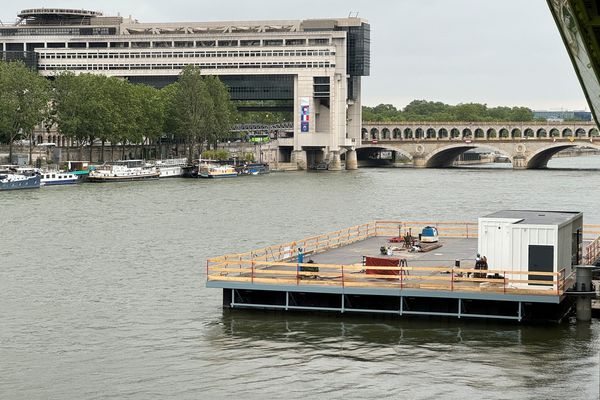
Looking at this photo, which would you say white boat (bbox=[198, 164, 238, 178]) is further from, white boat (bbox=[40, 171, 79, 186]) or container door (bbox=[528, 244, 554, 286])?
container door (bbox=[528, 244, 554, 286])

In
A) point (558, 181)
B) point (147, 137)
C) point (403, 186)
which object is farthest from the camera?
point (147, 137)

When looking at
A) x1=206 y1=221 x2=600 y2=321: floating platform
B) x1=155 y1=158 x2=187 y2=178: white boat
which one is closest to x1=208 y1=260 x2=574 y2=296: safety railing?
x1=206 y1=221 x2=600 y2=321: floating platform

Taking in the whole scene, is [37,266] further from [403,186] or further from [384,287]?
[403,186]

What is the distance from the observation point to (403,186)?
143375 mm

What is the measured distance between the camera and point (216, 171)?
16762 cm

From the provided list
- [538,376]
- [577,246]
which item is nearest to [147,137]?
[577,246]

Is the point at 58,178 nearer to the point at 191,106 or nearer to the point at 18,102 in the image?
the point at 18,102

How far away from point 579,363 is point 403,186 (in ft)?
346

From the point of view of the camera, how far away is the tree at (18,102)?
155000 millimetres

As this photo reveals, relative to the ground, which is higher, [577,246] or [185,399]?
[577,246]

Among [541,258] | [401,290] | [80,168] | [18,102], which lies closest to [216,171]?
[80,168]

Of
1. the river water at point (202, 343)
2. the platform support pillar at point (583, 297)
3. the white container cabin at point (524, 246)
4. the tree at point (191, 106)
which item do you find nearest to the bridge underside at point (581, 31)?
the river water at point (202, 343)

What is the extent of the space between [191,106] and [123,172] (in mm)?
32757

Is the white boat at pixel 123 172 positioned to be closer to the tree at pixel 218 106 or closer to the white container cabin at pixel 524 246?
the tree at pixel 218 106
